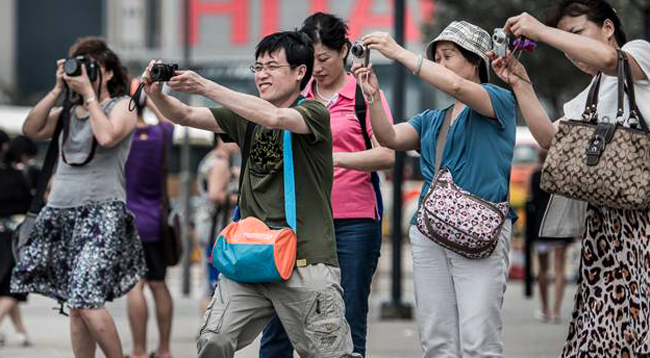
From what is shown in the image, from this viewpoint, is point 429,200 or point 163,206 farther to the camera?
point 163,206

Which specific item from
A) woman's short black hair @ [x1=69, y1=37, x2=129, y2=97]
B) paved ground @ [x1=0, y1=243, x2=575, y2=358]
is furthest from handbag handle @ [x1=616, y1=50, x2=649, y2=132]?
paved ground @ [x1=0, y1=243, x2=575, y2=358]

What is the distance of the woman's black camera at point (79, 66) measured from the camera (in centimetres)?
662

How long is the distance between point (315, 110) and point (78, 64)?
2016 mm

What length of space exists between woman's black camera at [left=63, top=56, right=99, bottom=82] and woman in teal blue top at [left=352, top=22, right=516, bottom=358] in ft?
6.15

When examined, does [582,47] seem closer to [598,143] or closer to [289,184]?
[598,143]

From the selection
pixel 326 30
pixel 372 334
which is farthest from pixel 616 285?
A: pixel 372 334

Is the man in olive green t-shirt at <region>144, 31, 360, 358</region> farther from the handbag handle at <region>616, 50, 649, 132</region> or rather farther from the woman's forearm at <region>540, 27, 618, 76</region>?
the handbag handle at <region>616, 50, 649, 132</region>

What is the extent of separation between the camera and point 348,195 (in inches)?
240

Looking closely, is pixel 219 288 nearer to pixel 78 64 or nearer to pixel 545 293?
pixel 78 64

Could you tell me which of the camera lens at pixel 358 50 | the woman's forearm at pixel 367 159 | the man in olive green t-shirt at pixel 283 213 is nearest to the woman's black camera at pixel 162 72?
the man in olive green t-shirt at pixel 283 213

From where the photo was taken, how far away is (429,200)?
5391mm

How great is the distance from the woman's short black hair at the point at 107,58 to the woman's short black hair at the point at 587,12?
2724mm

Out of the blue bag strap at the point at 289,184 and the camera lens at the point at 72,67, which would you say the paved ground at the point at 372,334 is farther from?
the blue bag strap at the point at 289,184

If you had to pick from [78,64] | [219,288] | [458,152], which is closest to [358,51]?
[458,152]
